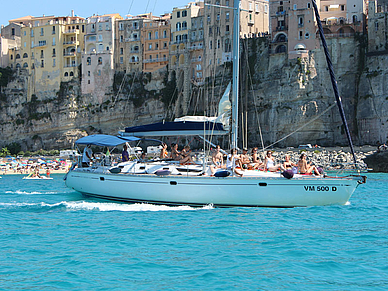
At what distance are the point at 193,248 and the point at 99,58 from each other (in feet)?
199

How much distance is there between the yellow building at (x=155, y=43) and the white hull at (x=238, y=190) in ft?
170

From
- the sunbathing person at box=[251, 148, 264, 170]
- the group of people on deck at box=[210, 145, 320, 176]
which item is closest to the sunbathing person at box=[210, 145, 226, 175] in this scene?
the group of people on deck at box=[210, 145, 320, 176]

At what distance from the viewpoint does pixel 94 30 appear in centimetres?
7062

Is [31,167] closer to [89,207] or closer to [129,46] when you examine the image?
[129,46]

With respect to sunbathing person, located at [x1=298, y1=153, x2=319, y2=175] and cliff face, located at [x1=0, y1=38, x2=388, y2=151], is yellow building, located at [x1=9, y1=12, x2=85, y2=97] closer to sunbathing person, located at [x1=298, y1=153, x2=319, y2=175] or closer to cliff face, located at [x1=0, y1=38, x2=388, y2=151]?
cliff face, located at [x1=0, y1=38, x2=388, y2=151]

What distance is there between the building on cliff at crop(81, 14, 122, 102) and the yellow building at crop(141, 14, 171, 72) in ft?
14.3

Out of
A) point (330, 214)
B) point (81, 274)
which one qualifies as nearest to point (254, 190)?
point (330, 214)

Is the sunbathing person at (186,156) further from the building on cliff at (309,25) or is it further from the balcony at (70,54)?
the balcony at (70,54)

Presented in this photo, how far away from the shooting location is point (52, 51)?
72.8m

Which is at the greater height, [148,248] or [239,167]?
[239,167]

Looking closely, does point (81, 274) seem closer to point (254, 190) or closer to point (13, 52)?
point (254, 190)

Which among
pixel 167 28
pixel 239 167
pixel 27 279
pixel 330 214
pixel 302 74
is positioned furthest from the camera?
pixel 167 28

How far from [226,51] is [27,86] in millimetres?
29873

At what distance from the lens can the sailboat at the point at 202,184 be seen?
16.0 metres
